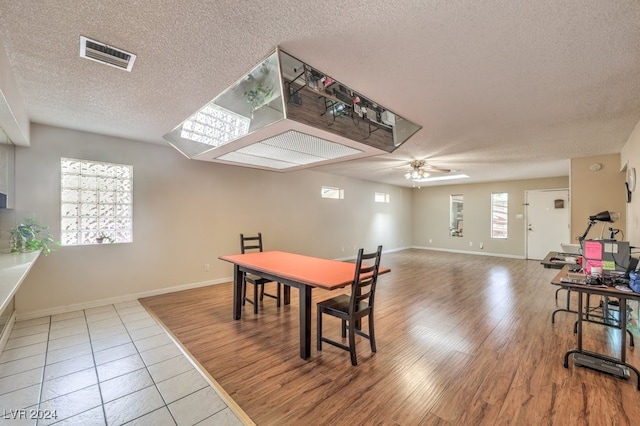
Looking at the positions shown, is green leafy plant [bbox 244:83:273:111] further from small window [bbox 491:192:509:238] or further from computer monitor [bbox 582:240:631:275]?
small window [bbox 491:192:509:238]

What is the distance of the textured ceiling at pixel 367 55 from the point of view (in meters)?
1.52

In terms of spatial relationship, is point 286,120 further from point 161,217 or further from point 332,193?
point 332,193

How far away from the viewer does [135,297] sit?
4082 mm

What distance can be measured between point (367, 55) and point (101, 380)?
3.24 meters

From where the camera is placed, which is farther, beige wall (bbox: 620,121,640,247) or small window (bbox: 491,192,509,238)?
small window (bbox: 491,192,509,238)

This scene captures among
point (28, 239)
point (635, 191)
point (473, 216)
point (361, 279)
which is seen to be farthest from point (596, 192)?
point (28, 239)

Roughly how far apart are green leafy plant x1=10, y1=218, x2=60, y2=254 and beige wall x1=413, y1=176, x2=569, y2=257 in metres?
9.84

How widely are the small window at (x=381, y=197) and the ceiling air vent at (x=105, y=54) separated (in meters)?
7.59

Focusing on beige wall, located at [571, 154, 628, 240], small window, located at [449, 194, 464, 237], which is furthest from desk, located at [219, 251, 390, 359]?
small window, located at [449, 194, 464, 237]

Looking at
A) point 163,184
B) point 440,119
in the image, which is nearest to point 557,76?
point 440,119

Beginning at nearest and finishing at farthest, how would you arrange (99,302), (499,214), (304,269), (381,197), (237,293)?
(304,269) → (237,293) → (99,302) → (499,214) → (381,197)

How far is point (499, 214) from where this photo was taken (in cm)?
832

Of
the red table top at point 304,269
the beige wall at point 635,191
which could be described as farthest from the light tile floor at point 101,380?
the beige wall at point 635,191

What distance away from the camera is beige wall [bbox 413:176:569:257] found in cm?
788
